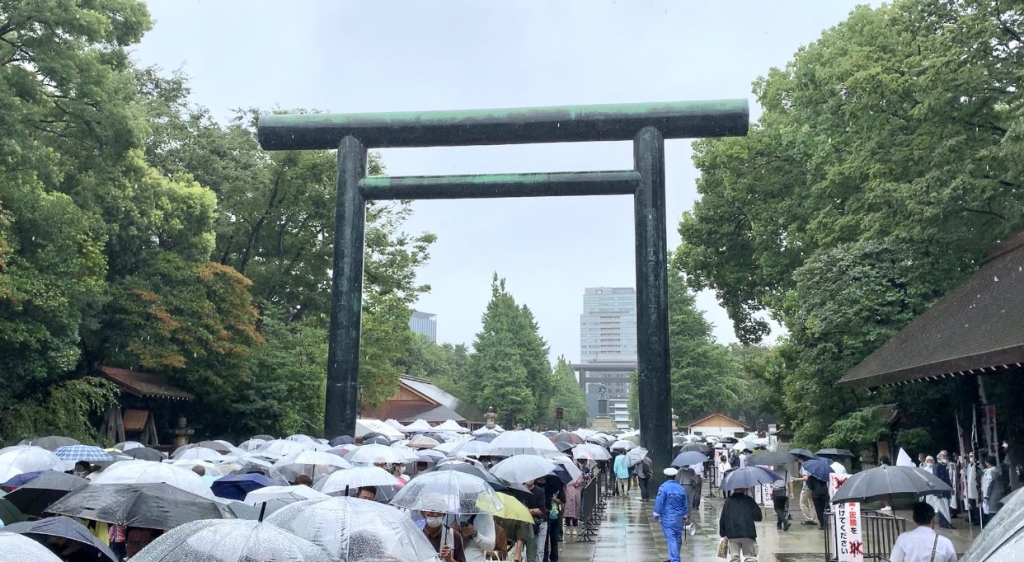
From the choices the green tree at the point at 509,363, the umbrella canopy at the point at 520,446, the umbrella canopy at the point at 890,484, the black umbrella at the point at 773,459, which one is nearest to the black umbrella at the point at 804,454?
the black umbrella at the point at 773,459

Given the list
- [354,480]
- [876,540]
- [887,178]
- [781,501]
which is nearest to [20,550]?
[354,480]

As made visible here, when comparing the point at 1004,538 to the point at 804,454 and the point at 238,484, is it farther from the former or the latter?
the point at 804,454

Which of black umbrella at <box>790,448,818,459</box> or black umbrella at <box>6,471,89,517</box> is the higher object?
black umbrella at <box>790,448,818,459</box>

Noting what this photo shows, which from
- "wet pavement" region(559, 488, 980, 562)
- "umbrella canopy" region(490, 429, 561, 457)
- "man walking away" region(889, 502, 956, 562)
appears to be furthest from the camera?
"umbrella canopy" region(490, 429, 561, 457)

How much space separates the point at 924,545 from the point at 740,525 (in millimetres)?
4013

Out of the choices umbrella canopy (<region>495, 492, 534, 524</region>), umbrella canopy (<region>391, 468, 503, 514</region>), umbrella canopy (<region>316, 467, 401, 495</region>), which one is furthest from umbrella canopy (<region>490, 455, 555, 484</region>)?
umbrella canopy (<region>391, 468, 503, 514</region>)

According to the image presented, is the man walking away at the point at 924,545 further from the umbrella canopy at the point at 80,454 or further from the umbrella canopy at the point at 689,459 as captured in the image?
the umbrella canopy at the point at 80,454

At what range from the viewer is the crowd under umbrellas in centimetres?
492

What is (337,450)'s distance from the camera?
16.9m

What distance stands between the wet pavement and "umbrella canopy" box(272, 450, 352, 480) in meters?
4.07

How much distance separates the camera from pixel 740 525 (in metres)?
11.6

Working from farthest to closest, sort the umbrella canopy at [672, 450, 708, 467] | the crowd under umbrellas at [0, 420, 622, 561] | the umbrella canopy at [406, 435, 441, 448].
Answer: the umbrella canopy at [406, 435, 441, 448], the umbrella canopy at [672, 450, 708, 467], the crowd under umbrellas at [0, 420, 622, 561]

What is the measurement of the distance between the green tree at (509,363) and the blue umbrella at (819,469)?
2024 inches

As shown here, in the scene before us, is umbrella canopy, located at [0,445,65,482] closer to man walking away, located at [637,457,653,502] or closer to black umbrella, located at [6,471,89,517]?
black umbrella, located at [6,471,89,517]
